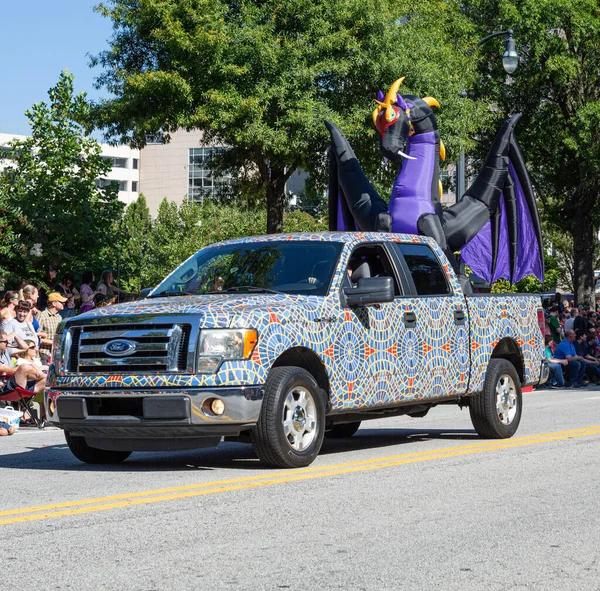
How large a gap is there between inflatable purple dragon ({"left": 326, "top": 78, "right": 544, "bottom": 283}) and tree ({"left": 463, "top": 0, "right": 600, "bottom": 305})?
15754 millimetres

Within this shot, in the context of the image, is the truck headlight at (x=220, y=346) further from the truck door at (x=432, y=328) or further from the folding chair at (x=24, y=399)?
the folding chair at (x=24, y=399)

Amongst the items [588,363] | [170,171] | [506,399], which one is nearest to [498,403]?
[506,399]

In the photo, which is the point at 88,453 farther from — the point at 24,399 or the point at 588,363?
the point at 588,363

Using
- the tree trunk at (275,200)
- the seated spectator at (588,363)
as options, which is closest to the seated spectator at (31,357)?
the tree trunk at (275,200)

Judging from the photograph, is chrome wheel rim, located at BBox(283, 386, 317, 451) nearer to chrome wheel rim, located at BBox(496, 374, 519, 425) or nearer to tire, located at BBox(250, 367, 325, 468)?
tire, located at BBox(250, 367, 325, 468)

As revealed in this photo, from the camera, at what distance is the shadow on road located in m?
9.34

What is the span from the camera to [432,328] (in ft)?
34.4

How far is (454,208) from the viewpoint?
62.2ft

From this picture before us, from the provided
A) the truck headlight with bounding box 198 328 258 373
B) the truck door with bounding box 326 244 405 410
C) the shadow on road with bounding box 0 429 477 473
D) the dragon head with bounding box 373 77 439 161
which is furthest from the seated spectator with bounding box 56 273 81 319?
the truck headlight with bounding box 198 328 258 373

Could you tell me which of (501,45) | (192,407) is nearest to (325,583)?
(192,407)

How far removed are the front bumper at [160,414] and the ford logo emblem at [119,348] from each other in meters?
0.29

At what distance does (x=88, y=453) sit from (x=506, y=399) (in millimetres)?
4355

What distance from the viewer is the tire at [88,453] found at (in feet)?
30.9

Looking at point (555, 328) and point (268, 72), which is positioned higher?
point (268, 72)
